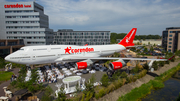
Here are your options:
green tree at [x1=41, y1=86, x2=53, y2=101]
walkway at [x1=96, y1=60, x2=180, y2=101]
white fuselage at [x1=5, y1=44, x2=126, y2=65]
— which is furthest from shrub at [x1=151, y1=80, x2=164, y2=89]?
green tree at [x1=41, y1=86, x2=53, y2=101]

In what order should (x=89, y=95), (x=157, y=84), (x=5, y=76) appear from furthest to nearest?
(x=5, y=76)
(x=157, y=84)
(x=89, y=95)

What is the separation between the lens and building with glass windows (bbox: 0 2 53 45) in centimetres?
4906

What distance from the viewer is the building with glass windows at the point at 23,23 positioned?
49062mm

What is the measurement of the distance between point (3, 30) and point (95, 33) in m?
50.1

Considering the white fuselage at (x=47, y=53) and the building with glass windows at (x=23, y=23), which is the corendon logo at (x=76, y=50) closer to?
the white fuselage at (x=47, y=53)

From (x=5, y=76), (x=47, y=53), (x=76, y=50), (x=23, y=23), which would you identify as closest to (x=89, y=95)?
(x=47, y=53)

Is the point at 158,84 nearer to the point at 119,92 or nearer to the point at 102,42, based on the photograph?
the point at 119,92

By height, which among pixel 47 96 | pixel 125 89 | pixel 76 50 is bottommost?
pixel 125 89

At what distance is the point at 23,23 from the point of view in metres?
49.8

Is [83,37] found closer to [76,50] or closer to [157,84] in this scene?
[76,50]

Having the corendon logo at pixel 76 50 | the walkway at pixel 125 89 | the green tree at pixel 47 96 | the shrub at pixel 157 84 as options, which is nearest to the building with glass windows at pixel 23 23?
the corendon logo at pixel 76 50

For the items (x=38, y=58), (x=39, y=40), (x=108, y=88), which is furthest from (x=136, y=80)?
(x=39, y=40)

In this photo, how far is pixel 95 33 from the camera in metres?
75.5

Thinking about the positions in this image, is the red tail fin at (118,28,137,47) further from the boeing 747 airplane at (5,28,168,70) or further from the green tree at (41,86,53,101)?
the green tree at (41,86,53,101)
